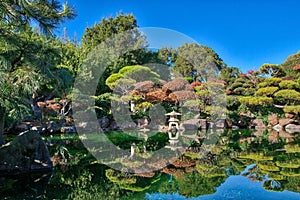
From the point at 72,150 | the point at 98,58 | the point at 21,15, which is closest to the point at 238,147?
the point at 72,150

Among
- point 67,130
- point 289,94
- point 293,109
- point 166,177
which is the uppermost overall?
point 289,94

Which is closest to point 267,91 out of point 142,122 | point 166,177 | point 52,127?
point 142,122

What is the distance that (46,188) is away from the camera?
3.05 metres

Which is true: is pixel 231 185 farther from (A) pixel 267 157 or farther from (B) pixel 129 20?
(B) pixel 129 20

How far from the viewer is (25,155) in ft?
12.8

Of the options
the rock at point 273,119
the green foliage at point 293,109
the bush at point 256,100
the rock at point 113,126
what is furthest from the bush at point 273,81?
the rock at point 113,126

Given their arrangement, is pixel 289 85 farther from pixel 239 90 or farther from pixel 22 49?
pixel 22 49

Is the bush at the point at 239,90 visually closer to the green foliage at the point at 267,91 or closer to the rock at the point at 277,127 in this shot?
the green foliage at the point at 267,91

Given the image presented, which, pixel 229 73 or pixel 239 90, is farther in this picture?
pixel 229 73

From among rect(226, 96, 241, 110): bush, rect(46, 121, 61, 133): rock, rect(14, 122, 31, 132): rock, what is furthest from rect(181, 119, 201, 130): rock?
rect(14, 122, 31, 132): rock

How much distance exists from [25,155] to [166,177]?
2056 mm

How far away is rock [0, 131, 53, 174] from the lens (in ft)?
12.3

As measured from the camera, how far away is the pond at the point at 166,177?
290 cm

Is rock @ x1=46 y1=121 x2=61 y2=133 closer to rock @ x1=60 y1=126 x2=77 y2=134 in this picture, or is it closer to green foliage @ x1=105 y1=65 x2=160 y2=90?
rock @ x1=60 y1=126 x2=77 y2=134
